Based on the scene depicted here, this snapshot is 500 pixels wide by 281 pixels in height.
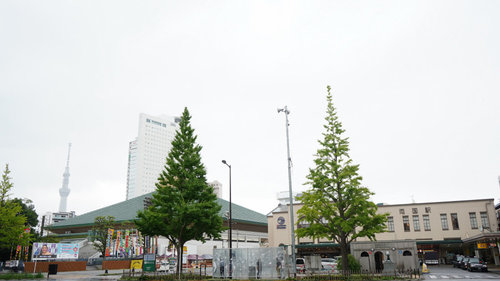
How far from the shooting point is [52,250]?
138ft

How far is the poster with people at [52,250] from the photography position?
40344 millimetres

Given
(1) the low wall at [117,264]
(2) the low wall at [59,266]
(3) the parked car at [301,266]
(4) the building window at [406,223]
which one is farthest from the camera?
(4) the building window at [406,223]

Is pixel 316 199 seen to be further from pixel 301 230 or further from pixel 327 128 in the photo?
pixel 327 128

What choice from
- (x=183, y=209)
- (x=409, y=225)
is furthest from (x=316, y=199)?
(x=409, y=225)

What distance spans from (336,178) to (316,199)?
2.65 m

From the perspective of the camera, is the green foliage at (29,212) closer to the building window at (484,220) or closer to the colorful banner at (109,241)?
the colorful banner at (109,241)

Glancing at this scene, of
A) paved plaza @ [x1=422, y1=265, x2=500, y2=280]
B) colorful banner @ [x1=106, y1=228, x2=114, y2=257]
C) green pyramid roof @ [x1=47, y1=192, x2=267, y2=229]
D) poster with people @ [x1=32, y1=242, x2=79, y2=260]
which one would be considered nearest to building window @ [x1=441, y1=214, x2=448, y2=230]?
paved plaza @ [x1=422, y1=265, x2=500, y2=280]

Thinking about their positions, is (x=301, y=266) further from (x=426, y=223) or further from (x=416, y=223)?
(x=426, y=223)

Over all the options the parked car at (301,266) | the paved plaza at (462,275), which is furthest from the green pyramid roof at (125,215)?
the paved plaza at (462,275)

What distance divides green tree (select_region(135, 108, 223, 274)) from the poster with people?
15364mm

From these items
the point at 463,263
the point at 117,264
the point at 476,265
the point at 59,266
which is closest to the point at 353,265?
the point at 476,265

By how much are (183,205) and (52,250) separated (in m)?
21.4

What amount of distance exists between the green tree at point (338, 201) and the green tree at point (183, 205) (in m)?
8.66

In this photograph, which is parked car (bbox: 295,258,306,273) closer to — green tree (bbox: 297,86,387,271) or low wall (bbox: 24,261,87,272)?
green tree (bbox: 297,86,387,271)
